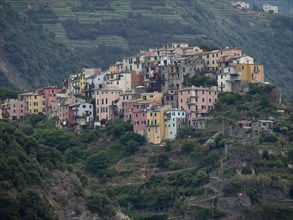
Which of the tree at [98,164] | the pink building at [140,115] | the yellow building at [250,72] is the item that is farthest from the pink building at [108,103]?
the yellow building at [250,72]

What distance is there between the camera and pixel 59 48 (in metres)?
172

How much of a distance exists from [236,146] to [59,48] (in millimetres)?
64415

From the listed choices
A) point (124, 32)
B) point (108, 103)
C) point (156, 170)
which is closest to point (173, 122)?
point (156, 170)

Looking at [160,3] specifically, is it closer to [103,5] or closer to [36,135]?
[103,5]

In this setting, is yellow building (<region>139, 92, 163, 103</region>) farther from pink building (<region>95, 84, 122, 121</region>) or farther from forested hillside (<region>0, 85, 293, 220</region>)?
forested hillside (<region>0, 85, 293, 220</region>)

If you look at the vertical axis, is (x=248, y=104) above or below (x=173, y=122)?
above

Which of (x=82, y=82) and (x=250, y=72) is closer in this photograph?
(x=250, y=72)

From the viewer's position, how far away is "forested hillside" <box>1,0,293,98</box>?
168 metres

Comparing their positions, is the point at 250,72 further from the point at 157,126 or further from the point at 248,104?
the point at 157,126

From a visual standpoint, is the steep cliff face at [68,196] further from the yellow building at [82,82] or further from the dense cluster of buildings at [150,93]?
A: the yellow building at [82,82]

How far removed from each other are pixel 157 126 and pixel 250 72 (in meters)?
8.16

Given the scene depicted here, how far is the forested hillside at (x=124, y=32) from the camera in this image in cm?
16775

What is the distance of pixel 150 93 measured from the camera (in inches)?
4678

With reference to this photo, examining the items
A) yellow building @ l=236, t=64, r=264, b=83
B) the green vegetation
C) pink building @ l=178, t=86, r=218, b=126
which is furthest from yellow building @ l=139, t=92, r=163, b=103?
yellow building @ l=236, t=64, r=264, b=83
